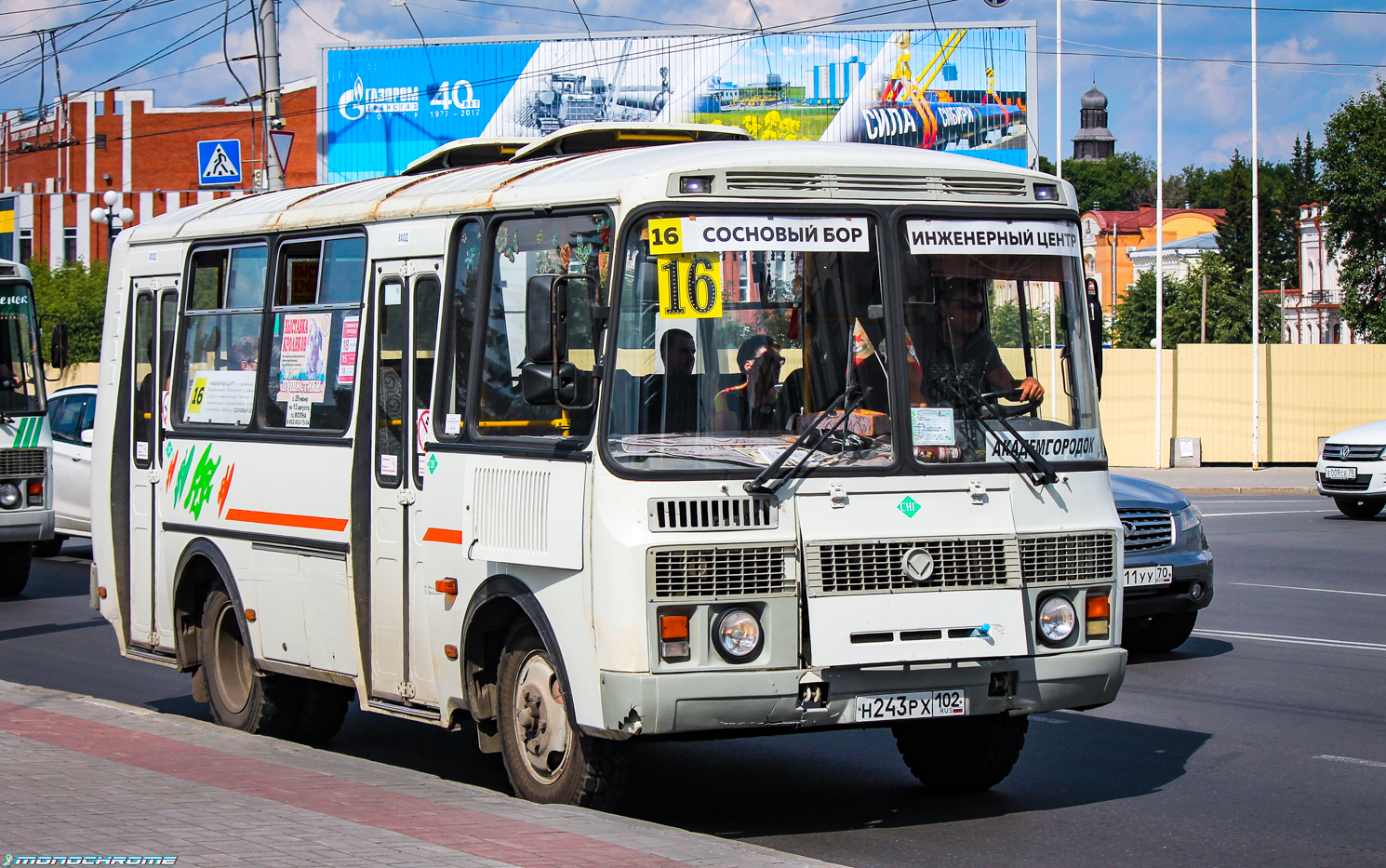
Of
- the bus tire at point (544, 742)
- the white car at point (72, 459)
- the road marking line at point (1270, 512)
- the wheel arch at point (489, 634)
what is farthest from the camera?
the road marking line at point (1270, 512)

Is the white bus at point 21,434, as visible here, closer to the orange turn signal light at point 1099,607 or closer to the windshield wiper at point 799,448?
the windshield wiper at point 799,448

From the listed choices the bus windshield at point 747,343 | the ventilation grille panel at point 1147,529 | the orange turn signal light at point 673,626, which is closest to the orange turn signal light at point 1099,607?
the bus windshield at point 747,343

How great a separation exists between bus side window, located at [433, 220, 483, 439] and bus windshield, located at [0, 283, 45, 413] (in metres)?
10.2

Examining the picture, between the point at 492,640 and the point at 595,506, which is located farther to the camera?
the point at 492,640

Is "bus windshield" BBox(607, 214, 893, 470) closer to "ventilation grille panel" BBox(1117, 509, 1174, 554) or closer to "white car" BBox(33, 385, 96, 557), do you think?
"ventilation grille panel" BBox(1117, 509, 1174, 554)

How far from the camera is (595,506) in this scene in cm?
642

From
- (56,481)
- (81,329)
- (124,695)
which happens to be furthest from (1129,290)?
(124,695)

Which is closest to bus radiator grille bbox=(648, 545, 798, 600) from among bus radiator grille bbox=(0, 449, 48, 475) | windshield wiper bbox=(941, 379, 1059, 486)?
windshield wiper bbox=(941, 379, 1059, 486)

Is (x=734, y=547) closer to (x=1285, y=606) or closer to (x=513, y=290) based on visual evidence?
(x=513, y=290)

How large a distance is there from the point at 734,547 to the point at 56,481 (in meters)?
15.0

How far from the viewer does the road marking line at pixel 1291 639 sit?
12.3m

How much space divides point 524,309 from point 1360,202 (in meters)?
45.4

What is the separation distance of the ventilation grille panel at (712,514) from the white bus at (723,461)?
0.01 meters

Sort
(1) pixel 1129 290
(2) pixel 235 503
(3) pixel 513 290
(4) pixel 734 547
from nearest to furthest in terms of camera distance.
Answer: (4) pixel 734 547 → (3) pixel 513 290 → (2) pixel 235 503 → (1) pixel 1129 290
